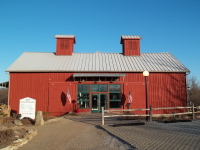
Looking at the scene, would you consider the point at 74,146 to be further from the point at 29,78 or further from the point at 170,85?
the point at 170,85

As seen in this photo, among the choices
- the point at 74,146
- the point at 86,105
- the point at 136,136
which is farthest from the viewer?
the point at 86,105

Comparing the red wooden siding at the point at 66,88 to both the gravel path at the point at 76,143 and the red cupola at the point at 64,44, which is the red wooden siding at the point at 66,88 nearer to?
the red cupola at the point at 64,44

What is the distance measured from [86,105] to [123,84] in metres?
4.23

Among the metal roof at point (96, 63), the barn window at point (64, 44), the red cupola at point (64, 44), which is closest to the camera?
the metal roof at point (96, 63)

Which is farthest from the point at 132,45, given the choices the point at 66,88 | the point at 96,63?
the point at 66,88

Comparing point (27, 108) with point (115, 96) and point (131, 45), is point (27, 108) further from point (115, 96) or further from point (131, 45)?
point (131, 45)

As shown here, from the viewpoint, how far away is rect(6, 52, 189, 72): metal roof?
20.6m

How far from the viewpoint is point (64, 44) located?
24.2 metres

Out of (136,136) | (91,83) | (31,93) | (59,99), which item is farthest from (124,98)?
(136,136)

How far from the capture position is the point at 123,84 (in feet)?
66.7

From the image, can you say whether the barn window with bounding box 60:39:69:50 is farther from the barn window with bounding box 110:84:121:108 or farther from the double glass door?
the barn window with bounding box 110:84:121:108

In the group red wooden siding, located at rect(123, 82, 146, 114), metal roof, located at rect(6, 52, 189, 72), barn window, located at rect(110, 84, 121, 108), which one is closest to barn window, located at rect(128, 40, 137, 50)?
metal roof, located at rect(6, 52, 189, 72)

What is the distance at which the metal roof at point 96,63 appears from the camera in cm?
2059

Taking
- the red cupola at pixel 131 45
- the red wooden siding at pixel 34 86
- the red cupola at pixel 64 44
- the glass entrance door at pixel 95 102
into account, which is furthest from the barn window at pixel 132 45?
the red wooden siding at pixel 34 86
